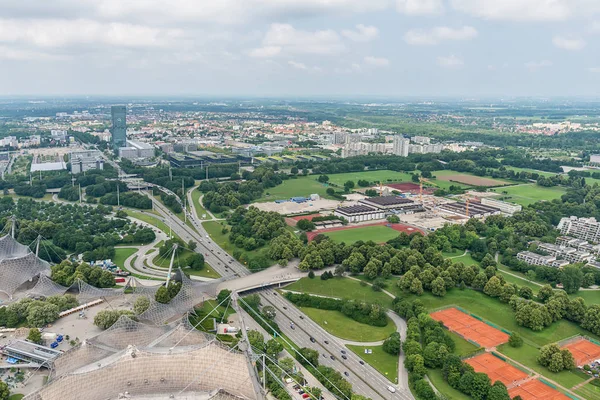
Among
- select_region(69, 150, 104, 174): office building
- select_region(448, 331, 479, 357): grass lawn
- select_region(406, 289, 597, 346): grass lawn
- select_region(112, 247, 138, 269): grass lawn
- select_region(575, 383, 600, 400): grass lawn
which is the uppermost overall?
select_region(69, 150, 104, 174): office building

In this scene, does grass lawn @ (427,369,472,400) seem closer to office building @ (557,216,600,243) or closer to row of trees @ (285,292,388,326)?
row of trees @ (285,292,388,326)

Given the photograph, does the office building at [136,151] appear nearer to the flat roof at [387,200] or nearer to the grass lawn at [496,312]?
the flat roof at [387,200]

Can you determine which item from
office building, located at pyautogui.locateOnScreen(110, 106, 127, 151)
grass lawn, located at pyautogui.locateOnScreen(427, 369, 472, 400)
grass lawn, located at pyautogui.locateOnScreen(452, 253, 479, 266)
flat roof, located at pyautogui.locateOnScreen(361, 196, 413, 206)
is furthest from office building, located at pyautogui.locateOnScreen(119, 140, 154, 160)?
grass lawn, located at pyautogui.locateOnScreen(427, 369, 472, 400)

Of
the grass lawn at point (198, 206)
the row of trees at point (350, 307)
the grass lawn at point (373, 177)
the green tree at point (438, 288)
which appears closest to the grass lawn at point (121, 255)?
the grass lawn at point (198, 206)

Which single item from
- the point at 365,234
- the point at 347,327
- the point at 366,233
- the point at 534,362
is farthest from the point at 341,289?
the point at 366,233

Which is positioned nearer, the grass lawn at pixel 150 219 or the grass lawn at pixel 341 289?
the grass lawn at pixel 341 289

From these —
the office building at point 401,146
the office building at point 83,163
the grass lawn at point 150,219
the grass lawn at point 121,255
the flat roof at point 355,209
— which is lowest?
the grass lawn at point 121,255

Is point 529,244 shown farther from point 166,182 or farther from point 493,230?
point 166,182
